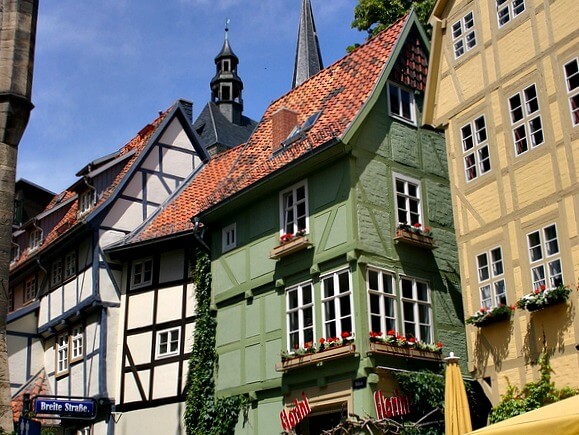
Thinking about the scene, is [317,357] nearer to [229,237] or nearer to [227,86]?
[229,237]

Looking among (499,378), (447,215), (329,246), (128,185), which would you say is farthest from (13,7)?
(128,185)

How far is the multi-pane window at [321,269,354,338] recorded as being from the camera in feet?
59.2

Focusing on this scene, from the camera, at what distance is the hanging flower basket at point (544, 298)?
14.0 metres

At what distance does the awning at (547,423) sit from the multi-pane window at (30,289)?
22.9 m

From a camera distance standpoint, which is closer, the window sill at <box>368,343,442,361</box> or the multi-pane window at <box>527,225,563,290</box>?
the multi-pane window at <box>527,225,563,290</box>

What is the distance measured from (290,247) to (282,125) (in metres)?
4.12

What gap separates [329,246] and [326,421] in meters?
4.08

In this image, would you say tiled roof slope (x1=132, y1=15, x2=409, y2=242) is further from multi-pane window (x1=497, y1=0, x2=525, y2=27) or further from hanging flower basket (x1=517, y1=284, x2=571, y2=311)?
hanging flower basket (x1=517, y1=284, x2=571, y2=311)

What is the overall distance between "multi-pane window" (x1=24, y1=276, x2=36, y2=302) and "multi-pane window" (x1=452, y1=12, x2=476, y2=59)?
17.4 metres

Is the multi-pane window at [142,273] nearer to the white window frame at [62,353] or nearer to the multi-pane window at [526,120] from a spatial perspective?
the white window frame at [62,353]

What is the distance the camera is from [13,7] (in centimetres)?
1252

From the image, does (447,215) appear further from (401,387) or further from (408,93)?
(401,387)

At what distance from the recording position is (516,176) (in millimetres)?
15664

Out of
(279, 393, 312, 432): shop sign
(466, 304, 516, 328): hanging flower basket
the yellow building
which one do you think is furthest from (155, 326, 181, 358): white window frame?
(466, 304, 516, 328): hanging flower basket
